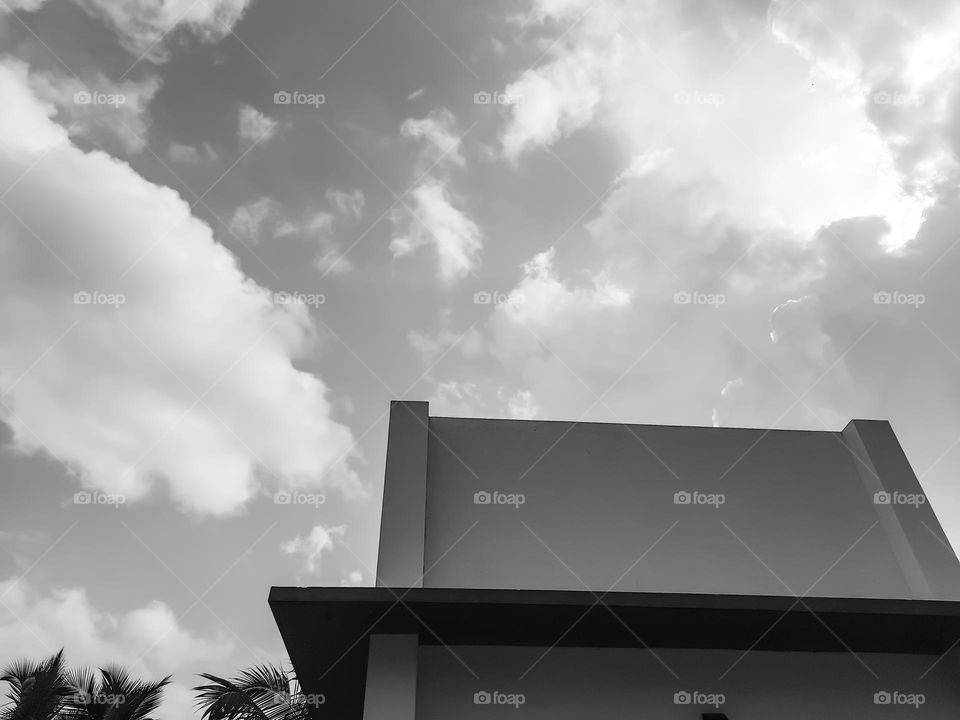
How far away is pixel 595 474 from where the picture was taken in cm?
852

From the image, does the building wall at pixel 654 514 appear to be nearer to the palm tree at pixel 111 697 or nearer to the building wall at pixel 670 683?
the building wall at pixel 670 683

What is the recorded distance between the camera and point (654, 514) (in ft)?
27.0

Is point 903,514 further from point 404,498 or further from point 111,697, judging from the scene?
point 111,697

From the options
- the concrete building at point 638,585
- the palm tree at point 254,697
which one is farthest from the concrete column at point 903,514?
the palm tree at point 254,697

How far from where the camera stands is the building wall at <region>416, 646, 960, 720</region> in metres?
6.59

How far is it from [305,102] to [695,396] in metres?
7.08

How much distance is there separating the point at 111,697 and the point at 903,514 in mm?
11689

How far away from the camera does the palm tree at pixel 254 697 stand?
8.37 metres

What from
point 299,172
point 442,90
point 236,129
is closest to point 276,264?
point 299,172

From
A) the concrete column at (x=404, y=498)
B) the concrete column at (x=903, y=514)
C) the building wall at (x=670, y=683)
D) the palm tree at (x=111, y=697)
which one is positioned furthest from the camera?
the palm tree at (x=111, y=697)

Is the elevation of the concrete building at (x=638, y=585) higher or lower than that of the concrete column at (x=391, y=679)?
higher

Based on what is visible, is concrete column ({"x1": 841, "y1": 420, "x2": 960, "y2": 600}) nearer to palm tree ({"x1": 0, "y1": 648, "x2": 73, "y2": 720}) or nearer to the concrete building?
the concrete building

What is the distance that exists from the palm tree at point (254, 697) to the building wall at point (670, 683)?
2712mm

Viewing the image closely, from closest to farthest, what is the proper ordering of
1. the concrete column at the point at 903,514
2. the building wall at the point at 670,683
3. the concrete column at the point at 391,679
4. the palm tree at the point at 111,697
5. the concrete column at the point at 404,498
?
the concrete column at the point at 391,679 < the building wall at the point at 670,683 < the concrete column at the point at 404,498 < the concrete column at the point at 903,514 < the palm tree at the point at 111,697
